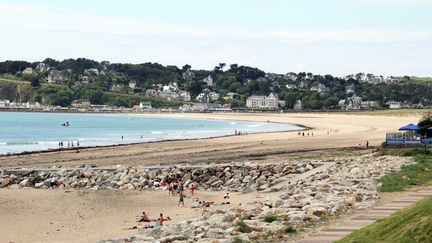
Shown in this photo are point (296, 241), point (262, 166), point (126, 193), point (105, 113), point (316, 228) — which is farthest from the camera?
point (105, 113)

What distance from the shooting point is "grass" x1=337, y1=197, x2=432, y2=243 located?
10.9 m

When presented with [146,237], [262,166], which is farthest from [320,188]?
[262,166]

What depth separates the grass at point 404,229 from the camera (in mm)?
10891

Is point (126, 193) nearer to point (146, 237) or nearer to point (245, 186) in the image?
point (245, 186)

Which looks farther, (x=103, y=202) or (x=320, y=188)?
(x=103, y=202)

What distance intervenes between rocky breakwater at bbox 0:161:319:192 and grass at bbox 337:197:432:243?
62.4 ft

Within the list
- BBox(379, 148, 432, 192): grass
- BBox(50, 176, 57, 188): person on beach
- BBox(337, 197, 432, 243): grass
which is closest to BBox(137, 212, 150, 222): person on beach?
BBox(379, 148, 432, 192): grass

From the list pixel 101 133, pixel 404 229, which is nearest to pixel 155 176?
pixel 404 229

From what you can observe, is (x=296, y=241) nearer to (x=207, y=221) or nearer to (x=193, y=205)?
(x=207, y=221)

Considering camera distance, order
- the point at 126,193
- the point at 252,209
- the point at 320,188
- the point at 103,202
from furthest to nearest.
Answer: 1. the point at 126,193
2. the point at 103,202
3. the point at 320,188
4. the point at 252,209

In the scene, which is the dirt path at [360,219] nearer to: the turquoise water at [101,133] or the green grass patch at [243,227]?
the green grass patch at [243,227]

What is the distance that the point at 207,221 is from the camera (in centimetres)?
1794

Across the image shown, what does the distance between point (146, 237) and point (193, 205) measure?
33.2 feet

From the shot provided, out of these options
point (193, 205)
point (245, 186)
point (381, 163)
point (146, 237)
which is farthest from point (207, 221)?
point (381, 163)
